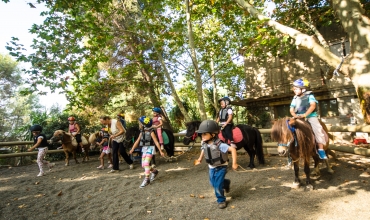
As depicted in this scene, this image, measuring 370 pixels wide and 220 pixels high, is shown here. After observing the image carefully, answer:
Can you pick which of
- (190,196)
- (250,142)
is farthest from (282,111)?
(190,196)

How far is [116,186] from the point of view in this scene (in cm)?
605

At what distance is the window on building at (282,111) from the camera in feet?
51.4

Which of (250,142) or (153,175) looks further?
(250,142)

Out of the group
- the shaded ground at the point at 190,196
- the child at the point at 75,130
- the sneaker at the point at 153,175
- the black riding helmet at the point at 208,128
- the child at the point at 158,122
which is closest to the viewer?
the shaded ground at the point at 190,196

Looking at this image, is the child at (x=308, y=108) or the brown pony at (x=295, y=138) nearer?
the brown pony at (x=295, y=138)

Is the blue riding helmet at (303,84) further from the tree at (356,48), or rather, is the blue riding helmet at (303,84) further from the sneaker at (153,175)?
the sneaker at (153,175)

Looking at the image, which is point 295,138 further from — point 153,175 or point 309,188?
point 153,175

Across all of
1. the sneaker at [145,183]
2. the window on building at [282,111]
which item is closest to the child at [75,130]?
the sneaker at [145,183]

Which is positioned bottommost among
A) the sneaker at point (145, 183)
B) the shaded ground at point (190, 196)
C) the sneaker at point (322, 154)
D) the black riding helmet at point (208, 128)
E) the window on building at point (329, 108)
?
the shaded ground at point (190, 196)

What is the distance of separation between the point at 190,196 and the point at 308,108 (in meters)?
3.23

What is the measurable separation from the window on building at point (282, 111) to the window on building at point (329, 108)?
2.04m

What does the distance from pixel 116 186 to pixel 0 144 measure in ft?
23.3

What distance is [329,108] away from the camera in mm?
14289

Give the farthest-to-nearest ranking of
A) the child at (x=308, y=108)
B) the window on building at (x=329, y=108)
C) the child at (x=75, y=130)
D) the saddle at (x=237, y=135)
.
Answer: the window on building at (x=329, y=108), the child at (x=75, y=130), the saddle at (x=237, y=135), the child at (x=308, y=108)
